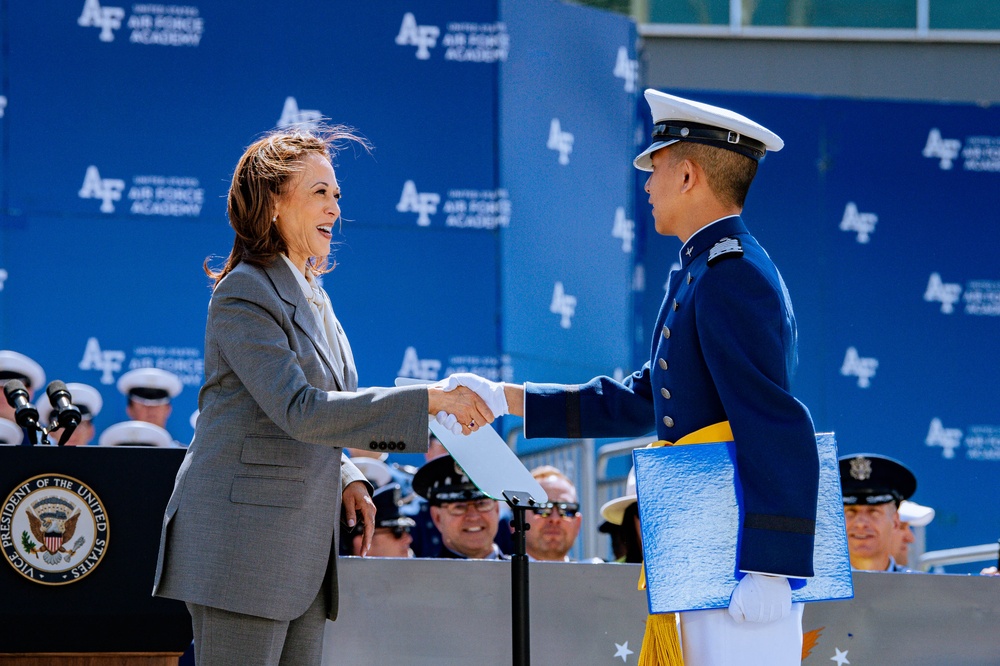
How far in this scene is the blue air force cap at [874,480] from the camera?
16.8ft

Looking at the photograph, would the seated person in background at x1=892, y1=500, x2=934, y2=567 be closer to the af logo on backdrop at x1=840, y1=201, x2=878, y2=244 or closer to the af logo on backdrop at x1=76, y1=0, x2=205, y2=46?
the af logo on backdrop at x1=840, y1=201, x2=878, y2=244

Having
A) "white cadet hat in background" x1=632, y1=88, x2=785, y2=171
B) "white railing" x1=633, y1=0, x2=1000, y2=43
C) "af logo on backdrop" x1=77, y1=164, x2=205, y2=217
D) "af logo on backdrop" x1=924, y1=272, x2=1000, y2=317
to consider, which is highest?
"white railing" x1=633, y1=0, x2=1000, y2=43

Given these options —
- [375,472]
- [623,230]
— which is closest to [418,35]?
[623,230]

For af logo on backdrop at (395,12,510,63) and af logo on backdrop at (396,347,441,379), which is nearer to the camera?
af logo on backdrop at (396,347,441,379)

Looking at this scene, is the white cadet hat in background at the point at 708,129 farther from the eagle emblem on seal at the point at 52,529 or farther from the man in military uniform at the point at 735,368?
the eagle emblem on seal at the point at 52,529

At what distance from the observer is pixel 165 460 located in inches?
119

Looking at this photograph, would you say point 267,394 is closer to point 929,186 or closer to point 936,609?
point 936,609

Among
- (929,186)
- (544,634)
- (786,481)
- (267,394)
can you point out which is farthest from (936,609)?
(929,186)

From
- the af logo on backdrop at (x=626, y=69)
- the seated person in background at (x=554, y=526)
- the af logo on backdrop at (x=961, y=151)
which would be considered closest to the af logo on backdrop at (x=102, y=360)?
the seated person in background at (x=554, y=526)

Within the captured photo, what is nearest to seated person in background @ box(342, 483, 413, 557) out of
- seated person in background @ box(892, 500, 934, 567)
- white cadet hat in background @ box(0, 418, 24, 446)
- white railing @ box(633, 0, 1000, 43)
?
white cadet hat in background @ box(0, 418, 24, 446)

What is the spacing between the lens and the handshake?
2.67m

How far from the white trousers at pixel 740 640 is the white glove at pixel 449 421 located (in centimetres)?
59

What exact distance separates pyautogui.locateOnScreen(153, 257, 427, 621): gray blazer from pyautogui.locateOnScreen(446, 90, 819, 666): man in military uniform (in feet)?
0.94

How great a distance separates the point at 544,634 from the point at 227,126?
14.2ft
